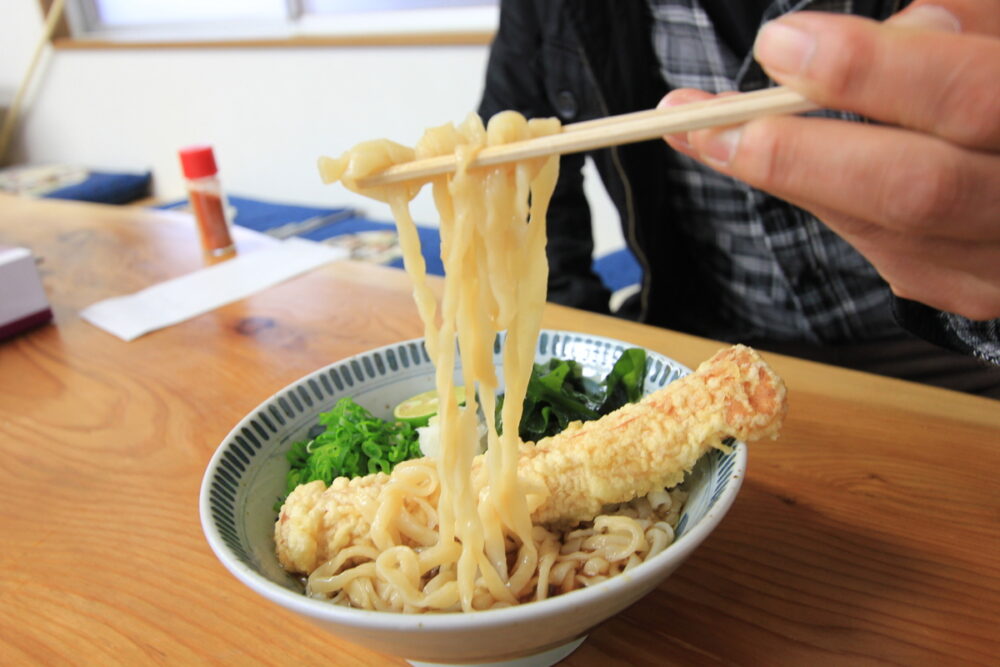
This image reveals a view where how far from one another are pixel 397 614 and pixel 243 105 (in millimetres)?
4209

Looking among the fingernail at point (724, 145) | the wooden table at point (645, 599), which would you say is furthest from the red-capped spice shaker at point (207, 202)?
the fingernail at point (724, 145)

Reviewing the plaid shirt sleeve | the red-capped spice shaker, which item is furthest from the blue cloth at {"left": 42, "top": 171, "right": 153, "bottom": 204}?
the plaid shirt sleeve

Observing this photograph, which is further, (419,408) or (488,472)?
(419,408)

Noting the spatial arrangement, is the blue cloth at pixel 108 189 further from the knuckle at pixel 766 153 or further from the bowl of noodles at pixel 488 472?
the knuckle at pixel 766 153

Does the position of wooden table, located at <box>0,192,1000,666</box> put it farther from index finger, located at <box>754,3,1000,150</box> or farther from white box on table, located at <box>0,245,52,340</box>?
index finger, located at <box>754,3,1000,150</box>

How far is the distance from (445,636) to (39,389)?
1.12m

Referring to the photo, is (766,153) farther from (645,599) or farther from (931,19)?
(645,599)

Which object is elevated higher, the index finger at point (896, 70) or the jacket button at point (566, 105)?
the index finger at point (896, 70)

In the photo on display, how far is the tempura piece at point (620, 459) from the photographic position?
73 cm

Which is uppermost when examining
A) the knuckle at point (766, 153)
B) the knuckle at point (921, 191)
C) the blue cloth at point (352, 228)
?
the knuckle at point (766, 153)

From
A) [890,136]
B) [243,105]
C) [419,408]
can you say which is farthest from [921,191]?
[243,105]

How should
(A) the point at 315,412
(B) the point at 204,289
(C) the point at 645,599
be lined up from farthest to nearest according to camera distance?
(B) the point at 204,289
(A) the point at 315,412
(C) the point at 645,599

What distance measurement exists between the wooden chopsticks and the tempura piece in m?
0.27

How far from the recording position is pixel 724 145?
62cm
